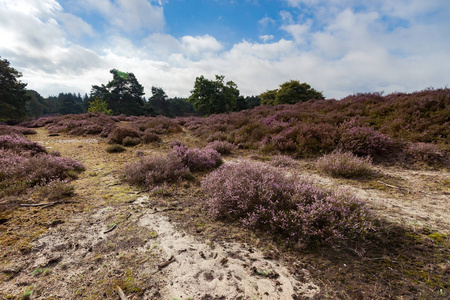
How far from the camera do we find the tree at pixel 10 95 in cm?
2269

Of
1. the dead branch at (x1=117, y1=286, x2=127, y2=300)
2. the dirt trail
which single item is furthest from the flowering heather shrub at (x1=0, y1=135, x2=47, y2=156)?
the dead branch at (x1=117, y1=286, x2=127, y2=300)

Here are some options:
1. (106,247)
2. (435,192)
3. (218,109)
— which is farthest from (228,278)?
(218,109)

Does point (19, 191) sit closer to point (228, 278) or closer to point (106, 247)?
point (106, 247)

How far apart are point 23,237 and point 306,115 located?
1129 centimetres

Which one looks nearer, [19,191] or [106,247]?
[106,247]

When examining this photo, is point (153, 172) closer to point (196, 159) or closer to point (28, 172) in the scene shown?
point (196, 159)

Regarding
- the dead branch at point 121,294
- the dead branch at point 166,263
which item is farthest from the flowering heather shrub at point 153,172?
the dead branch at point 121,294

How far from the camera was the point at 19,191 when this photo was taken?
3445 millimetres

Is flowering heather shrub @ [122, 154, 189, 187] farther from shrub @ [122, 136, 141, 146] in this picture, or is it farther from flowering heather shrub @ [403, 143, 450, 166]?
flowering heather shrub @ [403, 143, 450, 166]

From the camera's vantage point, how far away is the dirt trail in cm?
166

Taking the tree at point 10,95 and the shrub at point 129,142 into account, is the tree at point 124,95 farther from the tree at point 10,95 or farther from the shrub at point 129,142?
the shrub at point 129,142

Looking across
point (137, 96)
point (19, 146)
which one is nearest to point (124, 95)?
point (137, 96)

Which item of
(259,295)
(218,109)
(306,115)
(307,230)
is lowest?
(259,295)

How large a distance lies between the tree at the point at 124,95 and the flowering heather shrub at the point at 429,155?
180ft
